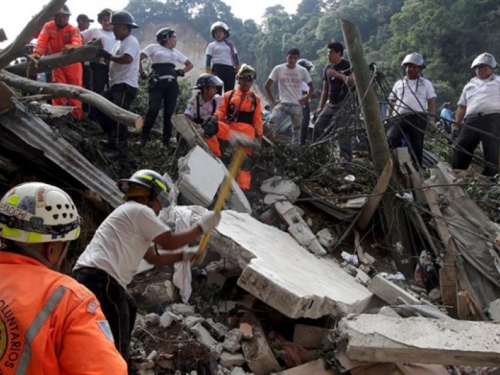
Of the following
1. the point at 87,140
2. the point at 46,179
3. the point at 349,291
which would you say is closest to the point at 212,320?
the point at 349,291

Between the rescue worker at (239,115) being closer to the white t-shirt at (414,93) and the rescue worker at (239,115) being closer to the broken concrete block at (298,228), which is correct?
the broken concrete block at (298,228)

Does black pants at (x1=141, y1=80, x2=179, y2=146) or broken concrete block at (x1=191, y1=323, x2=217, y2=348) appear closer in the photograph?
broken concrete block at (x1=191, y1=323, x2=217, y2=348)

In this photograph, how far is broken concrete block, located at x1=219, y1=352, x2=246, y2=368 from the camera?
4023 mm

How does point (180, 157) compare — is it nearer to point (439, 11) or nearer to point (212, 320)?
point (212, 320)

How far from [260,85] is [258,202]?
83.9ft

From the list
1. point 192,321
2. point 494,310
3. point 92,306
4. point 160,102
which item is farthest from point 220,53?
point 92,306

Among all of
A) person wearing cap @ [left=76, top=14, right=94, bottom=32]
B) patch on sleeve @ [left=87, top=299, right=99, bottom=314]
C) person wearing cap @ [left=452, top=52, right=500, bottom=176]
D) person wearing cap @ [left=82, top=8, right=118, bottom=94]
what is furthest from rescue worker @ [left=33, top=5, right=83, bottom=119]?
patch on sleeve @ [left=87, top=299, right=99, bottom=314]

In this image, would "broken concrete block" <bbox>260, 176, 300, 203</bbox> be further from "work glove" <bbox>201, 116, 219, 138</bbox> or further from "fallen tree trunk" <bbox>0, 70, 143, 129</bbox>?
"fallen tree trunk" <bbox>0, 70, 143, 129</bbox>

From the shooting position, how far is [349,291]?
4.89 m

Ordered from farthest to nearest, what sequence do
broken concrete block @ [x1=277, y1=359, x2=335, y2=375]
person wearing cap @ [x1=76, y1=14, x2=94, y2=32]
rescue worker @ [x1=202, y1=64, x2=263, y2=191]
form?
1. person wearing cap @ [x1=76, y1=14, x2=94, y2=32]
2. rescue worker @ [x1=202, y1=64, x2=263, y2=191]
3. broken concrete block @ [x1=277, y1=359, x2=335, y2=375]

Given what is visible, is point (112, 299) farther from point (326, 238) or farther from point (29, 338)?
point (326, 238)

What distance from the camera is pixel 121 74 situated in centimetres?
627

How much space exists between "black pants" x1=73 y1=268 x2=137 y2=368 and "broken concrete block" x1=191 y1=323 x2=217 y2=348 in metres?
0.89

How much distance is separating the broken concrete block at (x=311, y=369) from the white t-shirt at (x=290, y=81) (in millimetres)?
4552
